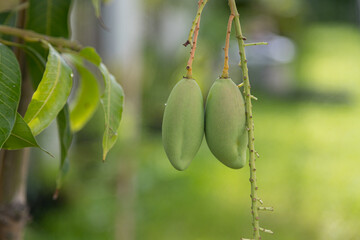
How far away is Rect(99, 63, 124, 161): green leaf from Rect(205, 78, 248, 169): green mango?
12 centimetres

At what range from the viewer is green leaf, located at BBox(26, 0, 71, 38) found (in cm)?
82

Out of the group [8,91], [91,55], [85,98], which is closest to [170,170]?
[85,98]

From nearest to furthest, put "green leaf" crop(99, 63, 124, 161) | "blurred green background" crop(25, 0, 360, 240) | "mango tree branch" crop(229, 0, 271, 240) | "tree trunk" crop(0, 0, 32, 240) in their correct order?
1. "mango tree branch" crop(229, 0, 271, 240)
2. "green leaf" crop(99, 63, 124, 161)
3. "tree trunk" crop(0, 0, 32, 240)
4. "blurred green background" crop(25, 0, 360, 240)

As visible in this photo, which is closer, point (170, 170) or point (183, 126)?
point (183, 126)

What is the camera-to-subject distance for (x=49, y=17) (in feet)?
2.75

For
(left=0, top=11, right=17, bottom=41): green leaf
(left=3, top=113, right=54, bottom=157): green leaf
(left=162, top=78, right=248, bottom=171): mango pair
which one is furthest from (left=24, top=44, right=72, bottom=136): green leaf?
(left=0, top=11, right=17, bottom=41): green leaf

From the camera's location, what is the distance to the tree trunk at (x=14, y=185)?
80cm

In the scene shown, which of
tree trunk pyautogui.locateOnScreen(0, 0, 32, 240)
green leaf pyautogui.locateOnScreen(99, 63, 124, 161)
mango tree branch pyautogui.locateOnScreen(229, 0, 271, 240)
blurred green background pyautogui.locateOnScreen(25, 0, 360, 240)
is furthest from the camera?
blurred green background pyautogui.locateOnScreen(25, 0, 360, 240)

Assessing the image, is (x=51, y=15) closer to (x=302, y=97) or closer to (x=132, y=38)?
(x=132, y=38)

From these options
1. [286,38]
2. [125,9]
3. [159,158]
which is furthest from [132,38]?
[286,38]

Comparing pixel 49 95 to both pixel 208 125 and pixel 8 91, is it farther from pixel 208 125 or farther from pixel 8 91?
pixel 208 125

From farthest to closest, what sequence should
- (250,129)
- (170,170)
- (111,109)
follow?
(170,170) < (111,109) < (250,129)

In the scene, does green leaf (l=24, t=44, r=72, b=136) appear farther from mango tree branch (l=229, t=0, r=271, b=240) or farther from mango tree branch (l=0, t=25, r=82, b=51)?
mango tree branch (l=229, t=0, r=271, b=240)

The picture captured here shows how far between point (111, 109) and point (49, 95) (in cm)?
8
